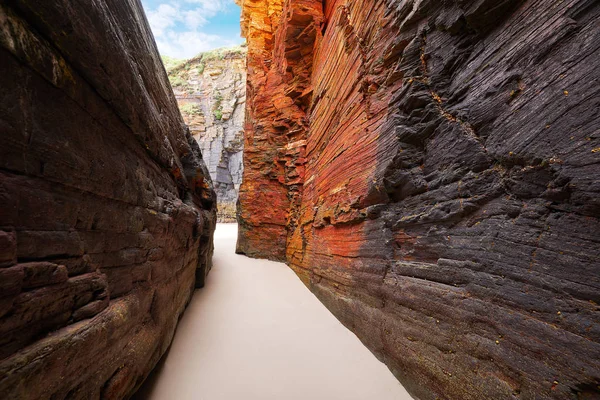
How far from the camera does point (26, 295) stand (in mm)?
1393

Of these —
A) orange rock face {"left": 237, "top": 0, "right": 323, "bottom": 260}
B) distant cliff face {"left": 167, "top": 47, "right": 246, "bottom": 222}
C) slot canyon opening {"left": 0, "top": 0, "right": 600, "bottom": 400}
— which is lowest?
slot canyon opening {"left": 0, "top": 0, "right": 600, "bottom": 400}

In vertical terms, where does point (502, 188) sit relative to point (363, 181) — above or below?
below

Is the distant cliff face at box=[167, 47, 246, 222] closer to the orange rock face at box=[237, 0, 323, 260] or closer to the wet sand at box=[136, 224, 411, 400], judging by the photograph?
the orange rock face at box=[237, 0, 323, 260]

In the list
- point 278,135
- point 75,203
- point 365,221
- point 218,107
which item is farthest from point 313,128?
point 218,107

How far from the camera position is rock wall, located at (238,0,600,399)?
176cm

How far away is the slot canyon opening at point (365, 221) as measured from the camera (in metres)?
1.50

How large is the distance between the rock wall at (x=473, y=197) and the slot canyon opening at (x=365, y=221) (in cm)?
2

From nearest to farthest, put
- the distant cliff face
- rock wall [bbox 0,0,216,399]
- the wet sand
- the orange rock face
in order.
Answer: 1. rock wall [bbox 0,0,216,399]
2. the wet sand
3. the orange rock face
4. the distant cliff face

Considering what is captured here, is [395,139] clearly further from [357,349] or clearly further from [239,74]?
[239,74]

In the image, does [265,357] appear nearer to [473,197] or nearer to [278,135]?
[473,197]

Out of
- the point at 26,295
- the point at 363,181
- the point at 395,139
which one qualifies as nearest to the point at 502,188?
the point at 395,139

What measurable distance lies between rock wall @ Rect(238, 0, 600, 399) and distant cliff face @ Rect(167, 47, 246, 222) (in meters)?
28.2

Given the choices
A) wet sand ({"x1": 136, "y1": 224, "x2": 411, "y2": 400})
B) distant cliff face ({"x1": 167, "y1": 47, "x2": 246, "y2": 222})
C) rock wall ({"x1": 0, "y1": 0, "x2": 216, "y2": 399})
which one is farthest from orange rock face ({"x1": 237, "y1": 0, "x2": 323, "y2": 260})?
distant cliff face ({"x1": 167, "y1": 47, "x2": 246, "y2": 222})

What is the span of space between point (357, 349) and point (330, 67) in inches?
295
